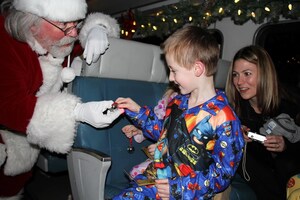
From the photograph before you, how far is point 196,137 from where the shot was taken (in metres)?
1.53

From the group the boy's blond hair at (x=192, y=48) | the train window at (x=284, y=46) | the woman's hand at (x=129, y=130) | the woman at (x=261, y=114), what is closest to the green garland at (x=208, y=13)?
the train window at (x=284, y=46)

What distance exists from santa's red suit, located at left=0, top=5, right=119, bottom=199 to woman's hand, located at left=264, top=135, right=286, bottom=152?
154 centimetres

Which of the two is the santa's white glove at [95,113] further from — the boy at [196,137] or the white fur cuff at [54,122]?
the boy at [196,137]

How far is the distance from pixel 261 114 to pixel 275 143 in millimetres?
378

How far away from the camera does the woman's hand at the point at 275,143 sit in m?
2.10

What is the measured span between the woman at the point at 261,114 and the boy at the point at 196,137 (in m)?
0.66

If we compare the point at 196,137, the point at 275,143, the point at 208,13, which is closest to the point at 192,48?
the point at 196,137

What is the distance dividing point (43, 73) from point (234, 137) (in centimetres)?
150

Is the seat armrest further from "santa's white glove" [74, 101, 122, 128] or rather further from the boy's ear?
the boy's ear

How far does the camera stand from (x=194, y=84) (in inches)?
62.8

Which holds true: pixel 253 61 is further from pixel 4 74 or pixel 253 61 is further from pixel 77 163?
pixel 4 74

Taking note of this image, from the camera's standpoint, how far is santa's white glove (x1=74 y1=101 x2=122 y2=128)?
1774 millimetres

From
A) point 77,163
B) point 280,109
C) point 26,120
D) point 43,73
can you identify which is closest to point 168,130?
point 77,163

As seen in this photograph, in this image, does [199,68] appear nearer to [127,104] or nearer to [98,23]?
[127,104]
